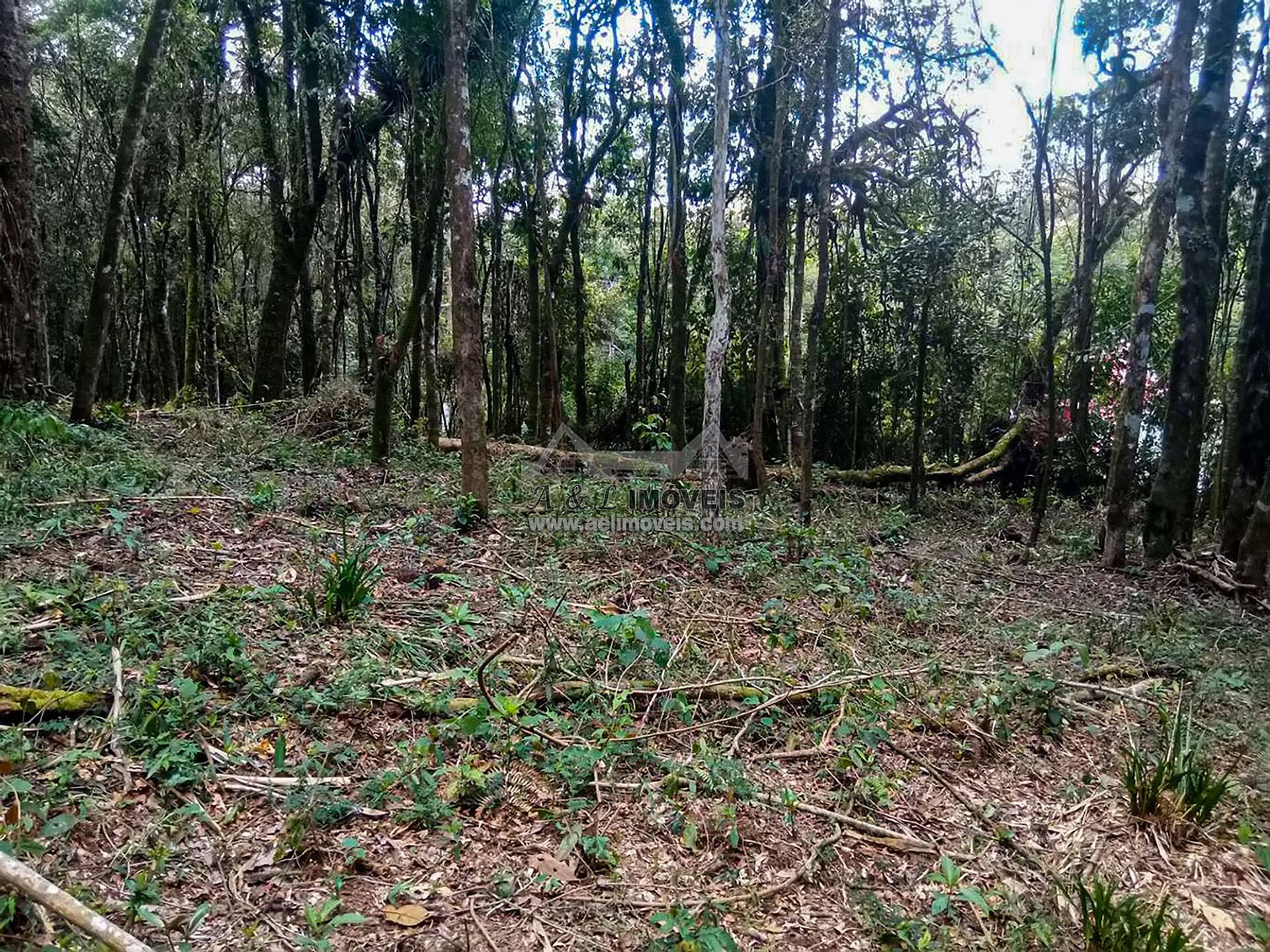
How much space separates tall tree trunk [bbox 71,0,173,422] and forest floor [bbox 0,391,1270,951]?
4.27 feet

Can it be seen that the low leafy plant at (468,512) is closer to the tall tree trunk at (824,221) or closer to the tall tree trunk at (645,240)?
the tall tree trunk at (824,221)

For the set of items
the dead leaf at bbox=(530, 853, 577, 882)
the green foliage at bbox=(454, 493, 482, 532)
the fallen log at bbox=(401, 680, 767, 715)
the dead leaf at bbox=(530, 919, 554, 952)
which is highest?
the green foliage at bbox=(454, 493, 482, 532)

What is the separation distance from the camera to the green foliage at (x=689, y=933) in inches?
87.8

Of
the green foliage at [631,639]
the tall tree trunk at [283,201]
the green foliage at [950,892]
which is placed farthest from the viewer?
the tall tree trunk at [283,201]

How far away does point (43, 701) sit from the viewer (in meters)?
2.79

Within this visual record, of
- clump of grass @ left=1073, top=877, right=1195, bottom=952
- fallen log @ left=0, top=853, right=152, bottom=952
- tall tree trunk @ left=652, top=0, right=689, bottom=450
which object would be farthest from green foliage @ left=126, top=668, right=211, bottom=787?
tall tree trunk @ left=652, top=0, right=689, bottom=450

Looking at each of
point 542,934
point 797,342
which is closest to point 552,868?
point 542,934

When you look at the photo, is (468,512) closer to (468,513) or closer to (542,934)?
(468,513)

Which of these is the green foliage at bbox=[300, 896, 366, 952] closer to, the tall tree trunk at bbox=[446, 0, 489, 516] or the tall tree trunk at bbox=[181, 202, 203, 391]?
the tall tree trunk at bbox=[446, 0, 489, 516]

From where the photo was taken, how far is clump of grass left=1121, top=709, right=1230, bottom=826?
3109 mm

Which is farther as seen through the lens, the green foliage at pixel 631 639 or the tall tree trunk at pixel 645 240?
the tall tree trunk at pixel 645 240

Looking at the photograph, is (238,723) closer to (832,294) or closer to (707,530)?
(707,530)

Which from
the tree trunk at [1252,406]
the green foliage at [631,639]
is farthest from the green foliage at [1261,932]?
the tree trunk at [1252,406]

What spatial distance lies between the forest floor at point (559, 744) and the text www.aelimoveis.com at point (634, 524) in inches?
37.7
